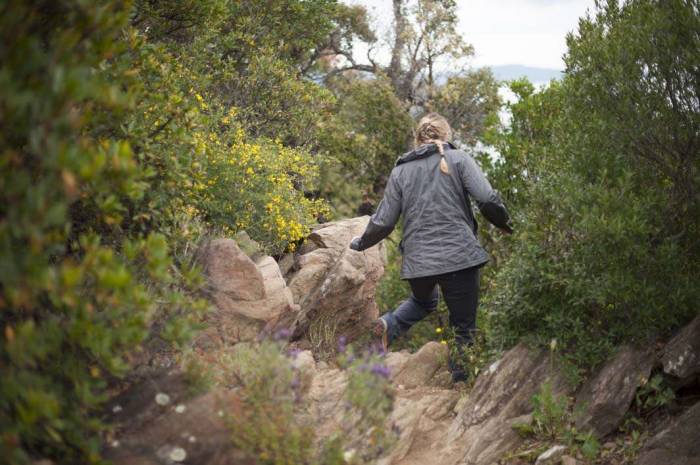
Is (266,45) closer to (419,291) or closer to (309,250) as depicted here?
(309,250)

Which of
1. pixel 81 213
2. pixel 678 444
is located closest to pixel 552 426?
pixel 678 444

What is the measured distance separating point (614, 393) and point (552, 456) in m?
0.61

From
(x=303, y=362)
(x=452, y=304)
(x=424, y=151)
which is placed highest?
(x=424, y=151)

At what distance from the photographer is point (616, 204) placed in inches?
189

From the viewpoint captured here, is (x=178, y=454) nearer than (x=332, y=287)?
Yes

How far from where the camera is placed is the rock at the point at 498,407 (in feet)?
16.5

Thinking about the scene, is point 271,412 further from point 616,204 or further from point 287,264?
point 287,264

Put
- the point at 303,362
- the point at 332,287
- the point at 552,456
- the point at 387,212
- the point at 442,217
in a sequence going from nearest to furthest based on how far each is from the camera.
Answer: the point at 552,456 → the point at 303,362 → the point at 442,217 → the point at 387,212 → the point at 332,287

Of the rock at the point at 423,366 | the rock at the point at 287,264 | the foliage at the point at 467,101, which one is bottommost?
the rock at the point at 423,366

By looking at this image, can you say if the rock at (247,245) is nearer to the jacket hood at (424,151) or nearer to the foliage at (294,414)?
the jacket hood at (424,151)

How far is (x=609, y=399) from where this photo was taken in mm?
4781

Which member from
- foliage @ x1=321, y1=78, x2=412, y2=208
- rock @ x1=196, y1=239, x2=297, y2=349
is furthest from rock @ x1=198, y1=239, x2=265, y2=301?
foliage @ x1=321, y1=78, x2=412, y2=208

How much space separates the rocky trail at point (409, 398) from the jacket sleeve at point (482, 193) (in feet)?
3.85

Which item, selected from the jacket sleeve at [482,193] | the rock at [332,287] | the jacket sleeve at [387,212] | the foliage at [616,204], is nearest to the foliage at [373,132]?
the rock at [332,287]
